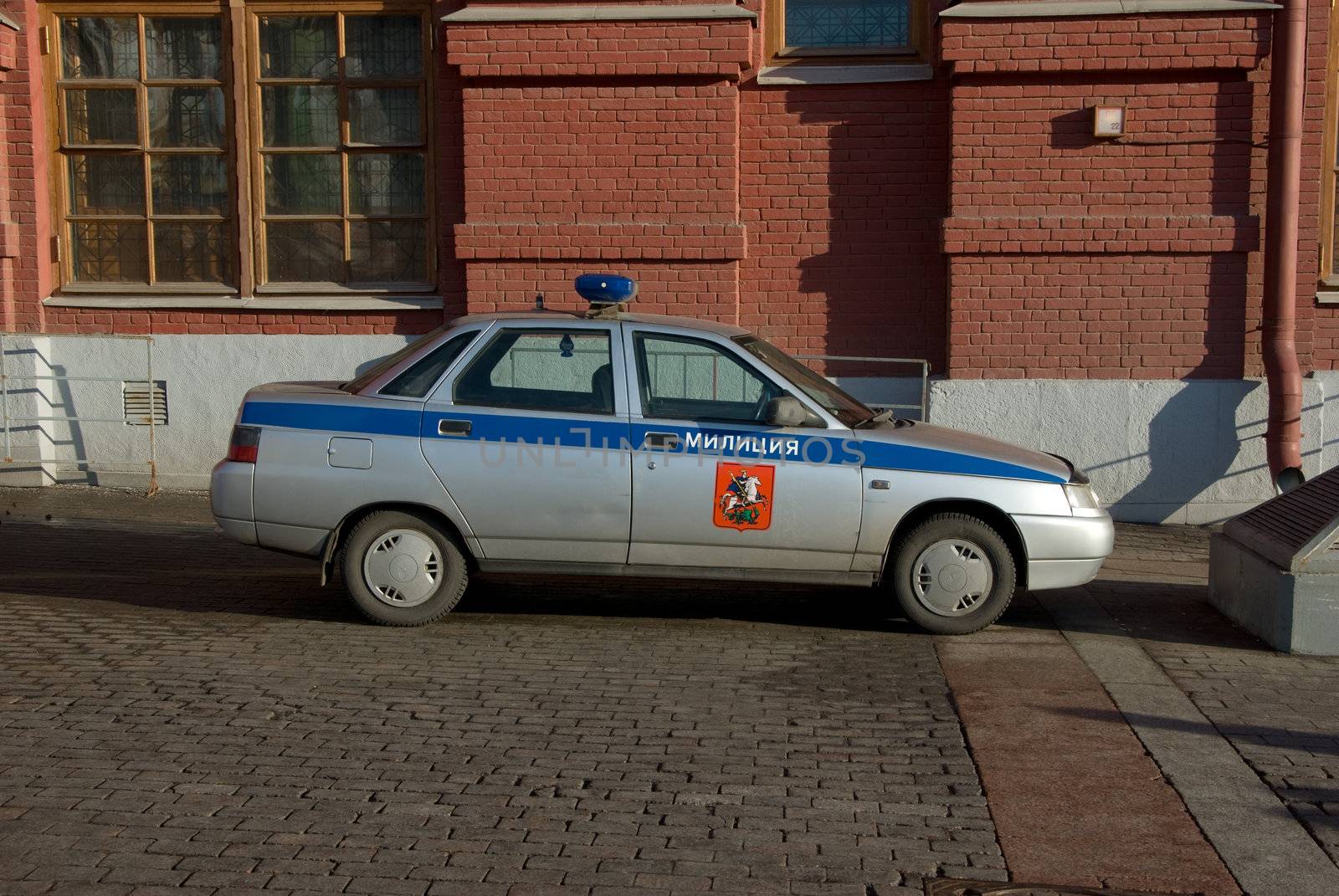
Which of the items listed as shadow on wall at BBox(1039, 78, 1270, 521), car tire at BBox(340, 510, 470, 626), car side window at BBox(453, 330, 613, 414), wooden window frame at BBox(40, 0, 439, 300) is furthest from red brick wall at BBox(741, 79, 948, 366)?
car tire at BBox(340, 510, 470, 626)

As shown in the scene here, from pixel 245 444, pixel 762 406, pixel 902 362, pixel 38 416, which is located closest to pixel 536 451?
pixel 762 406

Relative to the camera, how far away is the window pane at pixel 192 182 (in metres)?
12.3

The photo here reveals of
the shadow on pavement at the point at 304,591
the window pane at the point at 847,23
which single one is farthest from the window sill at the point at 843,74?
the shadow on pavement at the point at 304,591

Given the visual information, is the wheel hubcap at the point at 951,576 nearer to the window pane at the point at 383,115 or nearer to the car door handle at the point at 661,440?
the car door handle at the point at 661,440

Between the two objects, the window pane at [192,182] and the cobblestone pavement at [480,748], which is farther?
the window pane at [192,182]

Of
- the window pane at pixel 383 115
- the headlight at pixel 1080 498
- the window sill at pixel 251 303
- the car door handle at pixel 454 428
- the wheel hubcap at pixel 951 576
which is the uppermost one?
the window pane at pixel 383 115

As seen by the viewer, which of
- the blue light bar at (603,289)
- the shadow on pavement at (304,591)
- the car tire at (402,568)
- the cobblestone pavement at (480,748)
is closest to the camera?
the cobblestone pavement at (480,748)

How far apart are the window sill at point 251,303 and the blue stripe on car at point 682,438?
461 cm

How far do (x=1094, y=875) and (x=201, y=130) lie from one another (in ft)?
33.8

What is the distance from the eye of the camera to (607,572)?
7398mm

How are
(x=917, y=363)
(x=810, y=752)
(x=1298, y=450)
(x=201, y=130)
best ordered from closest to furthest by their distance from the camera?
(x=810, y=752) < (x=1298, y=450) < (x=917, y=363) < (x=201, y=130)

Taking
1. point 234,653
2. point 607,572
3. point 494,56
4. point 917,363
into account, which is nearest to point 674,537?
point 607,572

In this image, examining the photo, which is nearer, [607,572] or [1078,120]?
[607,572]

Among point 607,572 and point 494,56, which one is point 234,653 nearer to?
point 607,572
